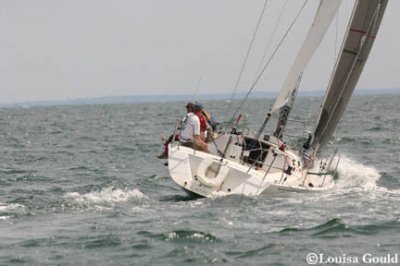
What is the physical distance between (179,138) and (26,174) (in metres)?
5.76

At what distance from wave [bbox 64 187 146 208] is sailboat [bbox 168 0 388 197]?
1.03 metres

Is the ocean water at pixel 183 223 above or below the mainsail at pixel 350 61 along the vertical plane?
below

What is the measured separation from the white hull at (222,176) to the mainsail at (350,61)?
3244 mm

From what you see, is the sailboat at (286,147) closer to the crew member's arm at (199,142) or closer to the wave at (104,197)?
the crew member's arm at (199,142)

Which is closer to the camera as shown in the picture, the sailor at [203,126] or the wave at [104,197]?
the wave at [104,197]

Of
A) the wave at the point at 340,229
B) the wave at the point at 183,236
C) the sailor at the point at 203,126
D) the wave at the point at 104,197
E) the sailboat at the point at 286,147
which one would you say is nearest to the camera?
the wave at the point at 183,236

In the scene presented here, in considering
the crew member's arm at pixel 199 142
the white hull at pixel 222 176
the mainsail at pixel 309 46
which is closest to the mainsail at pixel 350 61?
the mainsail at pixel 309 46

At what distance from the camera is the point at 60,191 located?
1527 cm

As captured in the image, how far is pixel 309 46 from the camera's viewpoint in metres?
15.6

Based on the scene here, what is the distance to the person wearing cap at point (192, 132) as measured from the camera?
45.6 ft

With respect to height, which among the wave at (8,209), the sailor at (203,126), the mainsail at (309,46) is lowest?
the wave at (8,209)

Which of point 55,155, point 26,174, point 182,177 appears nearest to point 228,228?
point 182,177

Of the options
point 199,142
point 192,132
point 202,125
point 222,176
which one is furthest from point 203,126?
point 222,176

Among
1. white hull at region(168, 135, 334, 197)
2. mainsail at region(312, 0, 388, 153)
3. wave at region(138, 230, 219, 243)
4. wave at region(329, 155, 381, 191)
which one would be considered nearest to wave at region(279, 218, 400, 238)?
wave at region(138, 230, 219, 243)
